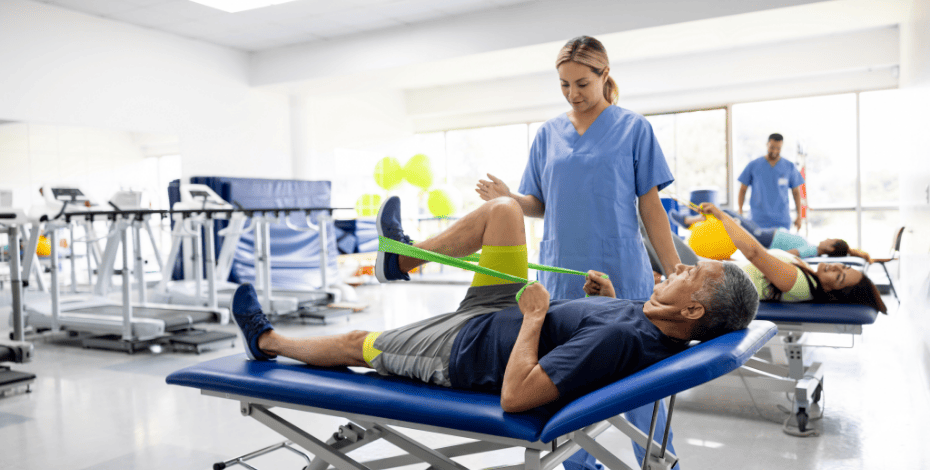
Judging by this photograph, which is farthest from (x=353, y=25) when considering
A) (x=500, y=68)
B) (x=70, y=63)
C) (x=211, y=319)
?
(x=211, y=319)

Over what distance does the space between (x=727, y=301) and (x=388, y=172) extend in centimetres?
678

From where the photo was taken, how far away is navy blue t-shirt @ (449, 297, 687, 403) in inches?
49.0

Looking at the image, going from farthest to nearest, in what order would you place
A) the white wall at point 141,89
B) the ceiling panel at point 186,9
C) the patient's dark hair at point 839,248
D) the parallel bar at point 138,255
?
the ceiling panel at point 186,9
the white wall at point 141,89
the parallel bar at point 138,255
the patient's dark hair at point 839,248

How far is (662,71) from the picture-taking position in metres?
7.75

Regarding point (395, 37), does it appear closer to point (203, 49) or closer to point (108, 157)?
point (203, 49)

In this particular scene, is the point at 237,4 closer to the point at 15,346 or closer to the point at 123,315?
the point at 123,315

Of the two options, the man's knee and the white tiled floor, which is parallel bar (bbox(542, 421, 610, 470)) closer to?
the man's knee

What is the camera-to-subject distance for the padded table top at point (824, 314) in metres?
2.47

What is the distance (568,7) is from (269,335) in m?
4.78

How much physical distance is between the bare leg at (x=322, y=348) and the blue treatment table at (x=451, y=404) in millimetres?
31

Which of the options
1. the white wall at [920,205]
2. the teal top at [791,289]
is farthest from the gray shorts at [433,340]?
the white wall at [920,205]

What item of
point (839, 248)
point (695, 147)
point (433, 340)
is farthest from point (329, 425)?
point (695, 147)

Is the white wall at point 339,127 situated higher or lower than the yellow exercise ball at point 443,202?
higher

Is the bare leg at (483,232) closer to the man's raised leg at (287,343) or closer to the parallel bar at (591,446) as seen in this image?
the man's raised leg at (287,343)
